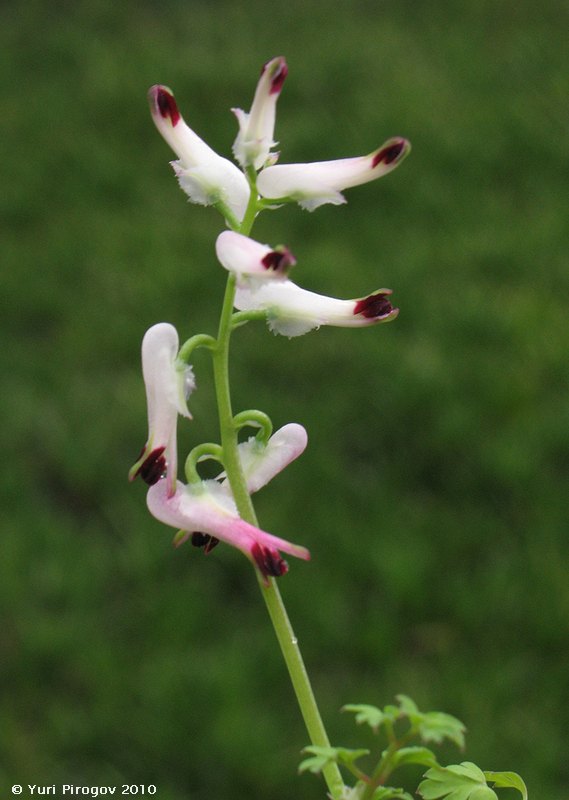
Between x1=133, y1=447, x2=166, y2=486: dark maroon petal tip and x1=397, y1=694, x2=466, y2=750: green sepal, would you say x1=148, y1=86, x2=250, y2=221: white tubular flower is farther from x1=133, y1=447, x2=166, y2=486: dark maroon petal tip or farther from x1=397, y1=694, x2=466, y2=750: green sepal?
x1=397, y1=694, x2=466, y2=750: green sepal

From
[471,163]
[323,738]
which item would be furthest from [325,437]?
[323,738]

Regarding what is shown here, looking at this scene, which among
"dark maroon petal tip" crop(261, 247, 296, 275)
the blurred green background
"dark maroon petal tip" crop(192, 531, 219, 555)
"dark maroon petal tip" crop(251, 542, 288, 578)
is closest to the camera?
"dark maroon petal tip" crop(261, 247, 296, 275)

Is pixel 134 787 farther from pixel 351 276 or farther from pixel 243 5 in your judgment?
pixel 243 5

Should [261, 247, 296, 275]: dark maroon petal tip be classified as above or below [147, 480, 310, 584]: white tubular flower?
above

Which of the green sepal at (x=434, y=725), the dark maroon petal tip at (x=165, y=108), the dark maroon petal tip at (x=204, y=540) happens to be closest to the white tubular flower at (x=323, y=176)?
the dark maroon petal tip at (x=165, y=108)

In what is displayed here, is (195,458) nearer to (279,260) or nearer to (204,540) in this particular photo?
(204,540)

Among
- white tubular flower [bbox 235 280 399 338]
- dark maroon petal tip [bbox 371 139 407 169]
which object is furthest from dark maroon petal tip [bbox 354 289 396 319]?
dark maroon petal tip [bbox 371 139 407 169]
